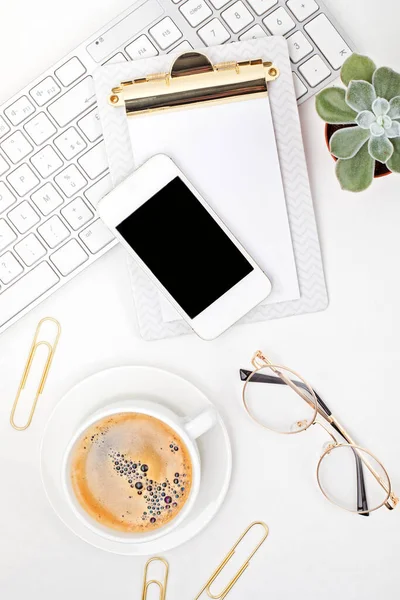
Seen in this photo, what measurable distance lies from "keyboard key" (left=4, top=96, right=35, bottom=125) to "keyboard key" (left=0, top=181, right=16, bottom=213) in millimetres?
78

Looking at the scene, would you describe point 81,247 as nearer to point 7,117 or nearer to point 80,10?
point 7,117

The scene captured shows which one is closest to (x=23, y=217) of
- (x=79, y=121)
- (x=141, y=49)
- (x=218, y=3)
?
(x=79, y=121)

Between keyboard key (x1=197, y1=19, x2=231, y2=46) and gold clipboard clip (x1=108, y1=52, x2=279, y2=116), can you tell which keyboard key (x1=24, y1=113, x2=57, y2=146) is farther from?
keyboard key (x1=197, y1=19, x2=231, y2=46)

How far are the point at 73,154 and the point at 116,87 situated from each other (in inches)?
3.7

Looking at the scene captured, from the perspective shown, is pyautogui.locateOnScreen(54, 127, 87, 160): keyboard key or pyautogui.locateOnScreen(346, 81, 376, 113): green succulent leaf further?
pyautogui.locateOnScreen(54, 127, 87, 160): keyboard key

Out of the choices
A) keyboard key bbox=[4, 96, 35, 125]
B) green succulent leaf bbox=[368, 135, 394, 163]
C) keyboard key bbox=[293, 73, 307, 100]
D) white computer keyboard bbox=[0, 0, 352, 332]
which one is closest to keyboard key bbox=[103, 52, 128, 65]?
white computer keyboard bbox=[0, 0, 352, 332]

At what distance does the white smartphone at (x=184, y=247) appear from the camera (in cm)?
72

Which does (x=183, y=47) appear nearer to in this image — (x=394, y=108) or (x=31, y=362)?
(x=394, y=108)

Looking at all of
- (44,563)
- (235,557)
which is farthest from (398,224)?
(44,563)

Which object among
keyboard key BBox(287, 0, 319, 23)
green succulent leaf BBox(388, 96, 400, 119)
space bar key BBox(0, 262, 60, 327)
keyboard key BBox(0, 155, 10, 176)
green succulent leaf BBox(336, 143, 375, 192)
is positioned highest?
keyboard key BBox(0, 155, 10, 176)

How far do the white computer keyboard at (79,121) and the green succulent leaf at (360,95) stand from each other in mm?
109

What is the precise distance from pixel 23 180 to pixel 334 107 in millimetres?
371

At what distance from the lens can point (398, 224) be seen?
0.78m

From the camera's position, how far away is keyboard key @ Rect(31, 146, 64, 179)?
73 cm
